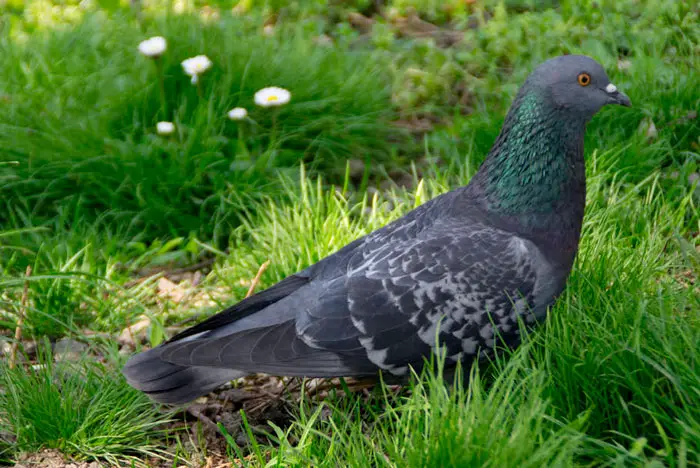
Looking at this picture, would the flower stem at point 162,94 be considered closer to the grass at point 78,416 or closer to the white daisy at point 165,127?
the white daisy at point 165,127

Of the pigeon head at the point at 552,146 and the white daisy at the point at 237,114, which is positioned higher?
the pigeon head at the point at 552,146

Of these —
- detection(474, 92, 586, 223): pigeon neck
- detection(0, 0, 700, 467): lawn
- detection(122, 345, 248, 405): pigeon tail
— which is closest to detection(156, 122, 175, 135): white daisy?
detection(0, 0, 700, 467): lawn

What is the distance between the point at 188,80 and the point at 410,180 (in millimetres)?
1358

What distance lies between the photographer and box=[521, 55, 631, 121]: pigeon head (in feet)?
10.2

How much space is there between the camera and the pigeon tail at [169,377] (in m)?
2.97

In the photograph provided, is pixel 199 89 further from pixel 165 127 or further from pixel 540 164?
pixel 540 164

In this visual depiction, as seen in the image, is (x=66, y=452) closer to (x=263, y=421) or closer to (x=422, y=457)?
(x=263, y=421)

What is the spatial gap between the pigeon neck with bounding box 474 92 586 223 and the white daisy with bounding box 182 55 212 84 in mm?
2076

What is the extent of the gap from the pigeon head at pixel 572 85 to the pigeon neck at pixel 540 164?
0.10 ft

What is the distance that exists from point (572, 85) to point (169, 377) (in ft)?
5.67

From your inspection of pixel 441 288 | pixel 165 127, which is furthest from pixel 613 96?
pixel 165 127

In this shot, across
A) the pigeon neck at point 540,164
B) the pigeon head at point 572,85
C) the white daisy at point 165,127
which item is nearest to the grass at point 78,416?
the pigeon neck at point 540,164

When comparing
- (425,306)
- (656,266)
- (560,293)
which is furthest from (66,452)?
(656,266)

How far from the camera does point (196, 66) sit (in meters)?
4.70
